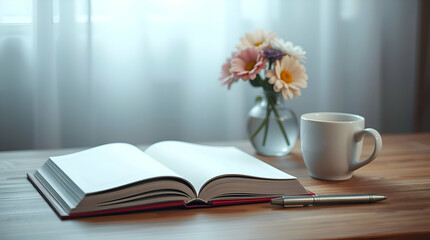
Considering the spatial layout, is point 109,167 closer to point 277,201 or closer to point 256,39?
point 277,201

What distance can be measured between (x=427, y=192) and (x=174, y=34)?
116 cm

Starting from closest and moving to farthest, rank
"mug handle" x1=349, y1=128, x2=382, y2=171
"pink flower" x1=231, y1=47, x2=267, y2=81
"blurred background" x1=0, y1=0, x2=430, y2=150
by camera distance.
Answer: "mug handle" x1=349, y1=128, x2=382, y2=171 < "pink flower" x1=231, y1=47, x2=267, y2=81 < "blurred background" x1=0, y1=0, x2=430, y2=150

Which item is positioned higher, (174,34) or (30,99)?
(174,34)

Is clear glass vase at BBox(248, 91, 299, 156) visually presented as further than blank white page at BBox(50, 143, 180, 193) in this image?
Yes

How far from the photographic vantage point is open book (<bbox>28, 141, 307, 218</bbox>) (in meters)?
0.73

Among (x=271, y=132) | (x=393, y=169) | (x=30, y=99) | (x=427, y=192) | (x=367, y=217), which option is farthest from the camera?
(x=30, y=99)

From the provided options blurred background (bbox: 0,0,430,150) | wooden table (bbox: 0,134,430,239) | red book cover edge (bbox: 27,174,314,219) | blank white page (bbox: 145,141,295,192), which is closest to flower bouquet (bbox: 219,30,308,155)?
blank white page (bbox: 145,141,295,192)

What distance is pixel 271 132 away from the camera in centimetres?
109

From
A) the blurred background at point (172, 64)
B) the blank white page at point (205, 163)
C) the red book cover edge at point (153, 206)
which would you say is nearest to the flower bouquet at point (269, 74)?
the blank white page at point (205, 163)

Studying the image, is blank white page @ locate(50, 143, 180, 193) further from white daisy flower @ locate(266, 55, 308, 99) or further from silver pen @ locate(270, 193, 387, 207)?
white daisy flower @ locate(266, 55, 308, 99)

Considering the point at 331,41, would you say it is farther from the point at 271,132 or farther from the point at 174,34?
the point at 271,132

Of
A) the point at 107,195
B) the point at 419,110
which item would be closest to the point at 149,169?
the point at 107,195

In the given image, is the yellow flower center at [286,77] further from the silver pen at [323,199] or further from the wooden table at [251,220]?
the silver pen at [323,199]

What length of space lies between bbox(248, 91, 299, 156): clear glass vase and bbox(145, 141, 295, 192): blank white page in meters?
0.08
